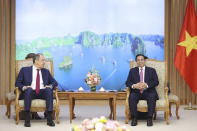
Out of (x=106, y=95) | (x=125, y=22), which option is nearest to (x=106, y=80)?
(x=125, y=22)

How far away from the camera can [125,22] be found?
31.7 feet

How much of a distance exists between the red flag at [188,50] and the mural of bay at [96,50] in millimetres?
562

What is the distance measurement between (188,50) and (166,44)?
59 centimetres

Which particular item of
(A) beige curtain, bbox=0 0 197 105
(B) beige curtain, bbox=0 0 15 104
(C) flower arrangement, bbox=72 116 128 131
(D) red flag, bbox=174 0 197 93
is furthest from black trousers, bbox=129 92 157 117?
(B) beige curtain, bbox=0 0 15 104

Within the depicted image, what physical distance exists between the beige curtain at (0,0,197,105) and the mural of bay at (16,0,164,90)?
19 centimetres

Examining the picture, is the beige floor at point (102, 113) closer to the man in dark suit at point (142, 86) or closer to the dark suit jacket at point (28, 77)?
the man in dark suit at point (142, 86)

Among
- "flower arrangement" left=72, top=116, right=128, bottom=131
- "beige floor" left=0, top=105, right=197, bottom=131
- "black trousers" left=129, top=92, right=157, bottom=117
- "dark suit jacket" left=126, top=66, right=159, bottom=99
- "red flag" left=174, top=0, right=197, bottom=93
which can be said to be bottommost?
"beige floor" left=0, top=105, right=197, bottom=131

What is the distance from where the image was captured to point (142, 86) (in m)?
6.54

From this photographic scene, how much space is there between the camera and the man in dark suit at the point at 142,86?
6273 millimetres

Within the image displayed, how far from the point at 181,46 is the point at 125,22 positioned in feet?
4.91

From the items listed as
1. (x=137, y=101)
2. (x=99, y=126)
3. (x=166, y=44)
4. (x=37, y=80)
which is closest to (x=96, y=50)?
(x=166, y=44)

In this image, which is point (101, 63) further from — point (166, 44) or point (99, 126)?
point (99, 126)

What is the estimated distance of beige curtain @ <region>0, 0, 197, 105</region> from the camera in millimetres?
9570

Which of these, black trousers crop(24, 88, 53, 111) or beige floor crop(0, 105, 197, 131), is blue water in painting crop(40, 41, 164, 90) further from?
black trousers crop(24, 88, 53, 111)
